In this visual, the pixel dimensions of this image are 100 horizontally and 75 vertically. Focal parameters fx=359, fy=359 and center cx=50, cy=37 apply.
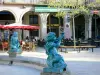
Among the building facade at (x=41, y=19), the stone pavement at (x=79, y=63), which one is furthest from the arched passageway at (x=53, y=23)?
the stone pavement at (x=79, y=63)

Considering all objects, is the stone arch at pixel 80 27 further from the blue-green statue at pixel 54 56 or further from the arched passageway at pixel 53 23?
the blue-green statue at pixel 54 56

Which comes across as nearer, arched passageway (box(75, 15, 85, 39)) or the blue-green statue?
the blue-green statue

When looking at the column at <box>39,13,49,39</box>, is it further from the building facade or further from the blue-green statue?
the blue-green statue

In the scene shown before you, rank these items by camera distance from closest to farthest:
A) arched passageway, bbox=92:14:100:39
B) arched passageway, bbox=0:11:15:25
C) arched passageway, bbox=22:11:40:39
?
arched passageway, bbox=0:11:15:25, arched passageway, bbox=22:11:40:39, arched passageway, bbox=92:14:100:39

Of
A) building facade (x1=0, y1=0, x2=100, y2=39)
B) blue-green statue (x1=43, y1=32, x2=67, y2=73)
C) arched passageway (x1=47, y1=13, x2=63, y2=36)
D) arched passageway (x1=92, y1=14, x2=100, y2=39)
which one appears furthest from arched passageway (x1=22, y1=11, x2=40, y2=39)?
blue-green statue (x1=43, y1=32, x2=67, y2=73)

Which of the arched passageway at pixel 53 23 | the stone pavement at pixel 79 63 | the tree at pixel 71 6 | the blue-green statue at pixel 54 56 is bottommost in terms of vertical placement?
the stone pavement at pixel 79 63

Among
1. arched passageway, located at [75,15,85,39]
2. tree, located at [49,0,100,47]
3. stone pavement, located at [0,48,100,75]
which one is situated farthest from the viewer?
arched passageway, located at [75,15,85,39]

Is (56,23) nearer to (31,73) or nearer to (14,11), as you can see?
(14,11)

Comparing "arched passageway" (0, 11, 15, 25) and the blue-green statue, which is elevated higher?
"arched passageway" (0, 11, 15, 25)

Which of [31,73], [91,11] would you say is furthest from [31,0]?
[31,73]

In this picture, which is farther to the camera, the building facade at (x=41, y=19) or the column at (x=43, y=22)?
the column at (x=43, y=22)

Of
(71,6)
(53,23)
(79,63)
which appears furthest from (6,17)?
(79,63)

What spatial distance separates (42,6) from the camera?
3688 centimetres

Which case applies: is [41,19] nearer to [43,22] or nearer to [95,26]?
[43,22]
